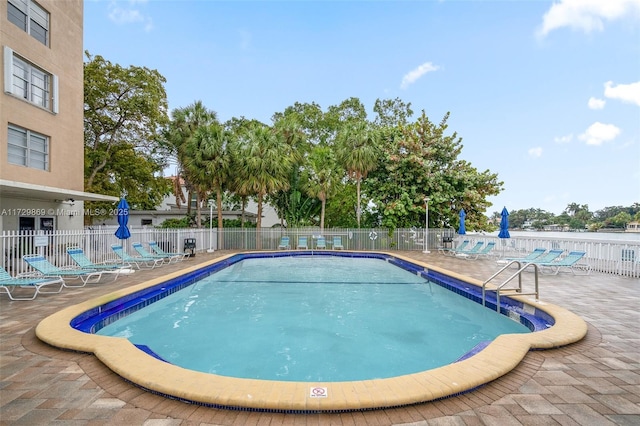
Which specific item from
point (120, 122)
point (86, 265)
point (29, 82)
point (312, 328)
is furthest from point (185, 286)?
point (120, 122)

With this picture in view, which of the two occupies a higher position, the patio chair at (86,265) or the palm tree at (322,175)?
the palm tree at (322,175)

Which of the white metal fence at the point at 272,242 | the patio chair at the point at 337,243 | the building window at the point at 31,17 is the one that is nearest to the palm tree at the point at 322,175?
the patio chair at the point at 337,243

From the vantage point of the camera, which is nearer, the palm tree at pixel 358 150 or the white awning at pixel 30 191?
the white awning at pixel 30 191


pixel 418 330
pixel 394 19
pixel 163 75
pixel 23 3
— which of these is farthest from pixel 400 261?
pixel 163 75

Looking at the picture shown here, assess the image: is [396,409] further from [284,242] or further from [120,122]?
[120,122]

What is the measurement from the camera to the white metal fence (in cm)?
1020

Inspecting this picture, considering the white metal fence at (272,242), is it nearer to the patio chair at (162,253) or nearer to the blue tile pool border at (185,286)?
the patio chair at (162,253)

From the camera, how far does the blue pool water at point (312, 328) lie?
486cm

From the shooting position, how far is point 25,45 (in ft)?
40.0

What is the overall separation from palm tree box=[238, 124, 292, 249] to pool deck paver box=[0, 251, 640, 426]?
15.6 m

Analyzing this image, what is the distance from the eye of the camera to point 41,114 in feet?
42.4

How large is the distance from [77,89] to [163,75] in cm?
1029

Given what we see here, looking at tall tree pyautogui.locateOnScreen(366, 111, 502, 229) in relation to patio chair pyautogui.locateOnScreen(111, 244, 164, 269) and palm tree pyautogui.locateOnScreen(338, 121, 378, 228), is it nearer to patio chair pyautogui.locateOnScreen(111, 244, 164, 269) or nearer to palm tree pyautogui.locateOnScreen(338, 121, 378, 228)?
palm tree pyautogui.locateOnScreen(338, 121, 378, 228)

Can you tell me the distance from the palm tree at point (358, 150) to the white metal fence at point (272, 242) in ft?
8.93
